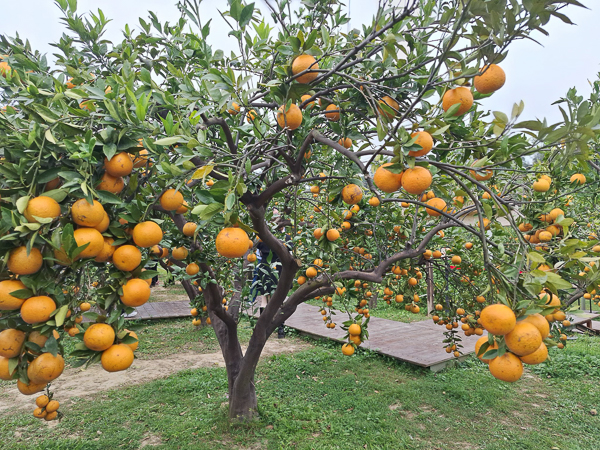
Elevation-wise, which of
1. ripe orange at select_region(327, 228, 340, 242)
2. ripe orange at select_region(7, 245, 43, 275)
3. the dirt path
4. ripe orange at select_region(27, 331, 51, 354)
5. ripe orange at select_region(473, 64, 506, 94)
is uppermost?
ripe orange at select_region(473, 64, 506, 94)

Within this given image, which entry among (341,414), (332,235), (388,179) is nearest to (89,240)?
(388,179)

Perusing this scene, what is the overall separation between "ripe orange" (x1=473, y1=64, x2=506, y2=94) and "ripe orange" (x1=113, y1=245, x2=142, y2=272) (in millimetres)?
1218

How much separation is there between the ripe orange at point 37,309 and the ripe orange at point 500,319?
4.09 feet

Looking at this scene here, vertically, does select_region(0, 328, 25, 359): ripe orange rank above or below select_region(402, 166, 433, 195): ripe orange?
below

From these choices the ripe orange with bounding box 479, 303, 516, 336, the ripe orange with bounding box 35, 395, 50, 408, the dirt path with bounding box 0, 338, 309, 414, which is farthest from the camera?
the dirt path with bounding box 0, 338, 309, 414

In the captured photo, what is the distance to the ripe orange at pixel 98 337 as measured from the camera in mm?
1146

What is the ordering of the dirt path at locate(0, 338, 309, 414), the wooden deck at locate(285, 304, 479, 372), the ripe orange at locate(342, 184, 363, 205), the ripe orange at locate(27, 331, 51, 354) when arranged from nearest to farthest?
the ripe orange at locate(27, 331, 51, 354) < the ripe orange at locate(342, 184, 363, 205) < the dirt path at locate(0, 338, 309, 414) < the wooden deck at locate(285, 304, 479, 372)

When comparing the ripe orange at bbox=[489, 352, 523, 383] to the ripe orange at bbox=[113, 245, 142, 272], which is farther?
the ripe orange at bbox=[113, 245, 142, 272]

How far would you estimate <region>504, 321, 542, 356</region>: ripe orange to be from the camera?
1.02 metres

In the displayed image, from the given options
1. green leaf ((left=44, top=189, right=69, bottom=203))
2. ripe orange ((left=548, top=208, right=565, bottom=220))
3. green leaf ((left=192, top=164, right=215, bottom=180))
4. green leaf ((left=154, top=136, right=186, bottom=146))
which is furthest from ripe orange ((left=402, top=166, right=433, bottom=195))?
ripe orange ((left=548, top=208, right=565, bottom=220))

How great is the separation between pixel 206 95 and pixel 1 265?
1.05 metres

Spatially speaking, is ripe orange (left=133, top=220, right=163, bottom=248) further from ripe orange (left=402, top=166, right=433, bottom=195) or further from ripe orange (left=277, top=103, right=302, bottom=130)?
ripe orange (left=402, top=166, right=433, bottom=195)

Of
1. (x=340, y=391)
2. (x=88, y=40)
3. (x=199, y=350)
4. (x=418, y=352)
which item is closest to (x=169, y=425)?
(x=340, y=391)

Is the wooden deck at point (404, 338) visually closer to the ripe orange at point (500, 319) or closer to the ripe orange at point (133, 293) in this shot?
the ripe orange at point (500, 319)
